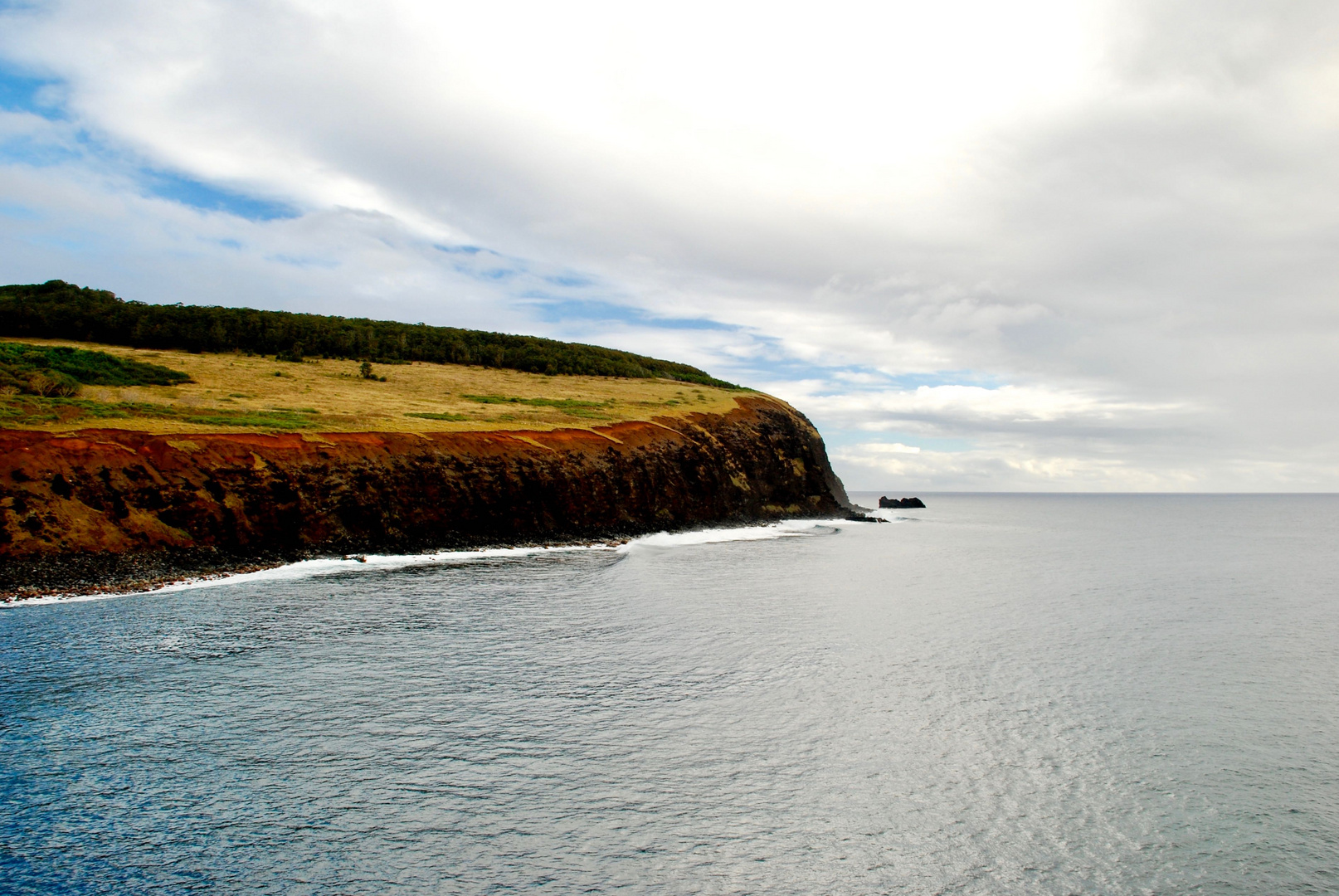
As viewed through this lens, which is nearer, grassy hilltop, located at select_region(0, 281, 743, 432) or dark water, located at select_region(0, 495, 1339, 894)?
dark water, located at select_region(0, 495, 1339, 894)

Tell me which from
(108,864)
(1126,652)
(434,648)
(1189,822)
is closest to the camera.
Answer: (108,864)

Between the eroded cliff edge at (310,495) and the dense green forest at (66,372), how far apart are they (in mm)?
8777

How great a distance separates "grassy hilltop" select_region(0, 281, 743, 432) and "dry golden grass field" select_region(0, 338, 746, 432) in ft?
0.44

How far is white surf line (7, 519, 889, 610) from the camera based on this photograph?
816 inches

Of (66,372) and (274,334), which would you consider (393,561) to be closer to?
(66,372)

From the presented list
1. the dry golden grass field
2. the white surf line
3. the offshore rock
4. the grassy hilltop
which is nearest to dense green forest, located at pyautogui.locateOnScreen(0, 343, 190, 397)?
the grassy hilltop

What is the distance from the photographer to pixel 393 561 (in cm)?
2850

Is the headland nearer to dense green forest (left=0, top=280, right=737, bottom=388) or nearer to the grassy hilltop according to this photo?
the grassy hilltop

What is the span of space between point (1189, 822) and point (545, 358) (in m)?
66.1

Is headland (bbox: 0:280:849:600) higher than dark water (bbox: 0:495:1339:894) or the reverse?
higher

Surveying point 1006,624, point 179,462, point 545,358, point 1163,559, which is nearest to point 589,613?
point 1006,624

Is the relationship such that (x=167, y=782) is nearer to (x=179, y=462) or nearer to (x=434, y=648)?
(x=434, y=648)

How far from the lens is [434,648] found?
15164 mm

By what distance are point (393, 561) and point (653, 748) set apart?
21.3m
